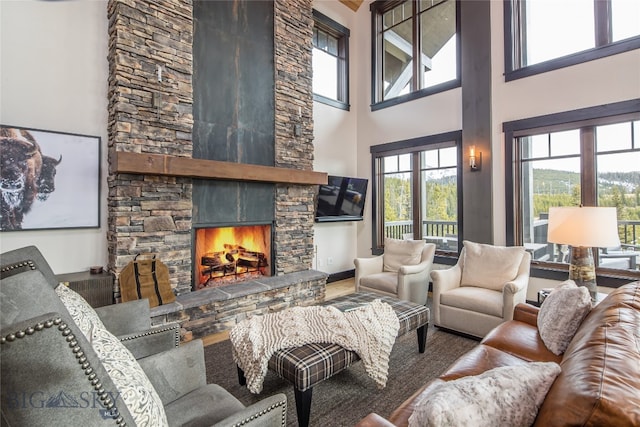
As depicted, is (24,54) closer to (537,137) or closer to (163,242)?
A: (163,242)

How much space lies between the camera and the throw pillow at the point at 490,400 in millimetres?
869

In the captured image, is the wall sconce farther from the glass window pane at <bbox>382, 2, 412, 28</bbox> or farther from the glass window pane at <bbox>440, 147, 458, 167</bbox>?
the glass window pane at <bbox>382, 2, 412, 28</bbox>

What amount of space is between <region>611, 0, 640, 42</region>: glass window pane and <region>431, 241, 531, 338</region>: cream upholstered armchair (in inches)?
103

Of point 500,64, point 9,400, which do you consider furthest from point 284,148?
point 9,400

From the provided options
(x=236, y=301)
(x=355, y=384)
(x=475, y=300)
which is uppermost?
(x=475, y=300)

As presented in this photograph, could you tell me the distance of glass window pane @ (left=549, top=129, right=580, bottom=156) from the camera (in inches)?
→ 148

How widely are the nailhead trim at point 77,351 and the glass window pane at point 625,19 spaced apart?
206 inches

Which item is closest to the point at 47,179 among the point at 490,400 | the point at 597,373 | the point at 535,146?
the point at 490,400

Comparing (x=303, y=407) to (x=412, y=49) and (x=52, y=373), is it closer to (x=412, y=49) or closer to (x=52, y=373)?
(x=52, y=373)

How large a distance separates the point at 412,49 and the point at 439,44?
458mm

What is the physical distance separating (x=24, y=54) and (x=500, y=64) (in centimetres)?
537

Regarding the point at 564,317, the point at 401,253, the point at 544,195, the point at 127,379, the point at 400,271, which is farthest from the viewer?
the point at 401,253

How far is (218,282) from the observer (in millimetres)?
3920

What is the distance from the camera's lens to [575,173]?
3775 mm
